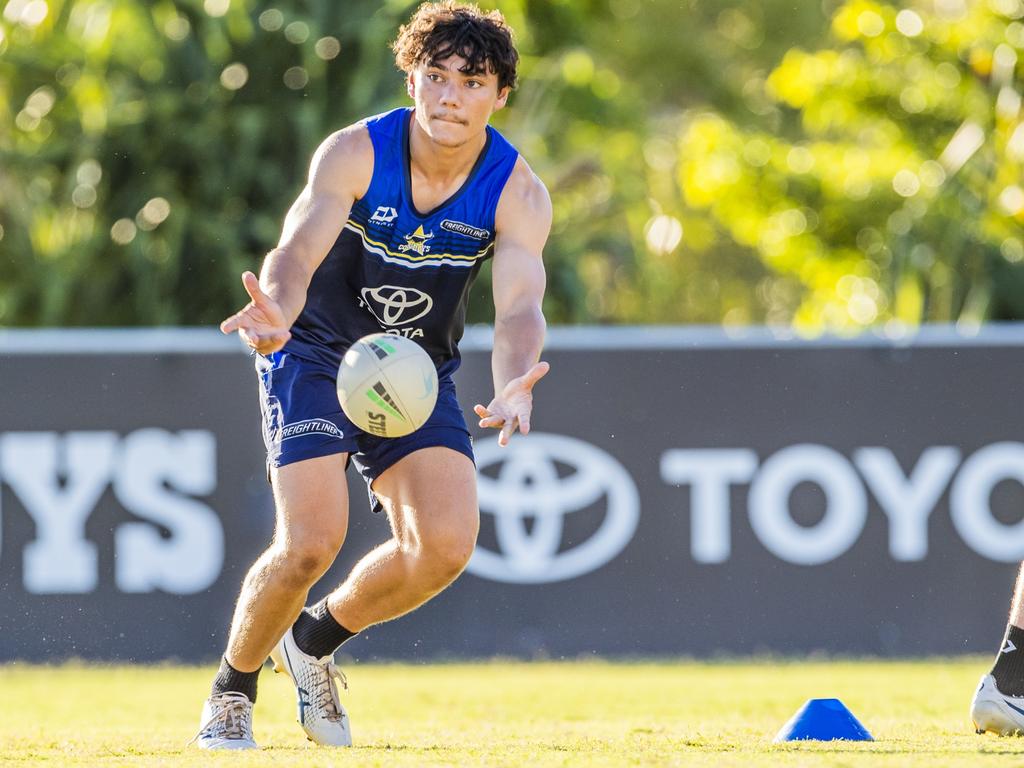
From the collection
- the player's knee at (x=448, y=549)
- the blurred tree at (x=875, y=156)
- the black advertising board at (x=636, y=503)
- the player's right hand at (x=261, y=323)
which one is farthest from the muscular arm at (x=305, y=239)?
the blurred tree at (x=875, y=156)

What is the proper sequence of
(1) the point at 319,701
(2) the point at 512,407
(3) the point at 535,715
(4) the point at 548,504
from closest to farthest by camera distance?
(2) the point at 512,407 → (1) the point at 319,701 → (3) the point at 535,715 → (4) the point at 548,504

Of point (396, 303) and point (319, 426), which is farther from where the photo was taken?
point (396, 303)

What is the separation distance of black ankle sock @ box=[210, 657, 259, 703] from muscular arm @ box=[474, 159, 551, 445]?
1.29m

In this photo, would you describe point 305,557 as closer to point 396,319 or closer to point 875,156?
point 396,319

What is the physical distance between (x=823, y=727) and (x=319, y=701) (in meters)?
1.79

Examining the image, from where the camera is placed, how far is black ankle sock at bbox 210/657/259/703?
20.6ft

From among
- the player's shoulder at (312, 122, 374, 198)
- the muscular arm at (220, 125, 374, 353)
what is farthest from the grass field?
the player's shoulder at (312, 122, 374, 198)

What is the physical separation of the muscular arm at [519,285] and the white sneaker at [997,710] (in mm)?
1997

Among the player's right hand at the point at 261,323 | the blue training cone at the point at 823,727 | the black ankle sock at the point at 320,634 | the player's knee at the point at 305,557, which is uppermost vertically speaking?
the player's right hand at the point at 261,323

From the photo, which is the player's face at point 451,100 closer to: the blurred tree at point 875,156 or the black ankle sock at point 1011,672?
the black ankle sock at point 1011,672

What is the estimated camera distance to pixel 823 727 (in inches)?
247

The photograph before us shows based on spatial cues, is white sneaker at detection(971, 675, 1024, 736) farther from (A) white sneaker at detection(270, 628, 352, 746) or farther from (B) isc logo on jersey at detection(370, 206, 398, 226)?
(B) isc logo on jersey at detection(370, 206, 398, 226)

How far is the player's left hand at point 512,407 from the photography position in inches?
220

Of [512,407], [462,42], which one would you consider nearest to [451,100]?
[462,42]
